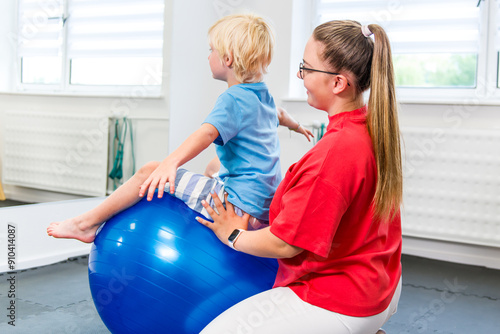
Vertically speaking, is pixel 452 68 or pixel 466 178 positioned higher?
pixel 452 68

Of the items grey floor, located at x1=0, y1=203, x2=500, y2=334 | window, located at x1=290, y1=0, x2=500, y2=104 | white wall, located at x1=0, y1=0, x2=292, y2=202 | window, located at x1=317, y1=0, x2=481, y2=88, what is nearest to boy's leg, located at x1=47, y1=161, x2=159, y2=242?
grey floor, located at x1=0, y1=203, x2=500, y2=334

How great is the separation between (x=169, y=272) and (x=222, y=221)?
0.21 meters

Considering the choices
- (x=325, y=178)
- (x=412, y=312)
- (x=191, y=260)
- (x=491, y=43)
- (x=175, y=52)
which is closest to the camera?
(x=325, y=178)

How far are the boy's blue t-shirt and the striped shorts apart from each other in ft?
0.09

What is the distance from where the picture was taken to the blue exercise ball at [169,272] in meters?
1.45

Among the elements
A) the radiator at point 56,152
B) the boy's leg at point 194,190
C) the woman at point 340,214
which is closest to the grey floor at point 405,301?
the radiator at point 56,152

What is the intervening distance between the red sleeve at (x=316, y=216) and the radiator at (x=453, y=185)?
217 centimetres

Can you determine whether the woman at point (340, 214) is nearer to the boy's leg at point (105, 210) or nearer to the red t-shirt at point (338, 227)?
the red t-shirt at point (338, 227)

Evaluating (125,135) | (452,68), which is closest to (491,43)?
(452,68)

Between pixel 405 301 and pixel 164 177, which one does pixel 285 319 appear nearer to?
pixel 164 177

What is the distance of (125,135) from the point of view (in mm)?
3471

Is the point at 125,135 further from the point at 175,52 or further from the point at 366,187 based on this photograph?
the point at 366,187

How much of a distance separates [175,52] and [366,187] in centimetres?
272

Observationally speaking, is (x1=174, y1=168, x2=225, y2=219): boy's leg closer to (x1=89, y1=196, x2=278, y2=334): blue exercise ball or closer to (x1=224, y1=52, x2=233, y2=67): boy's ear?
(x1=89, y1=196, x2=278, y2=334): blue exercise ball
